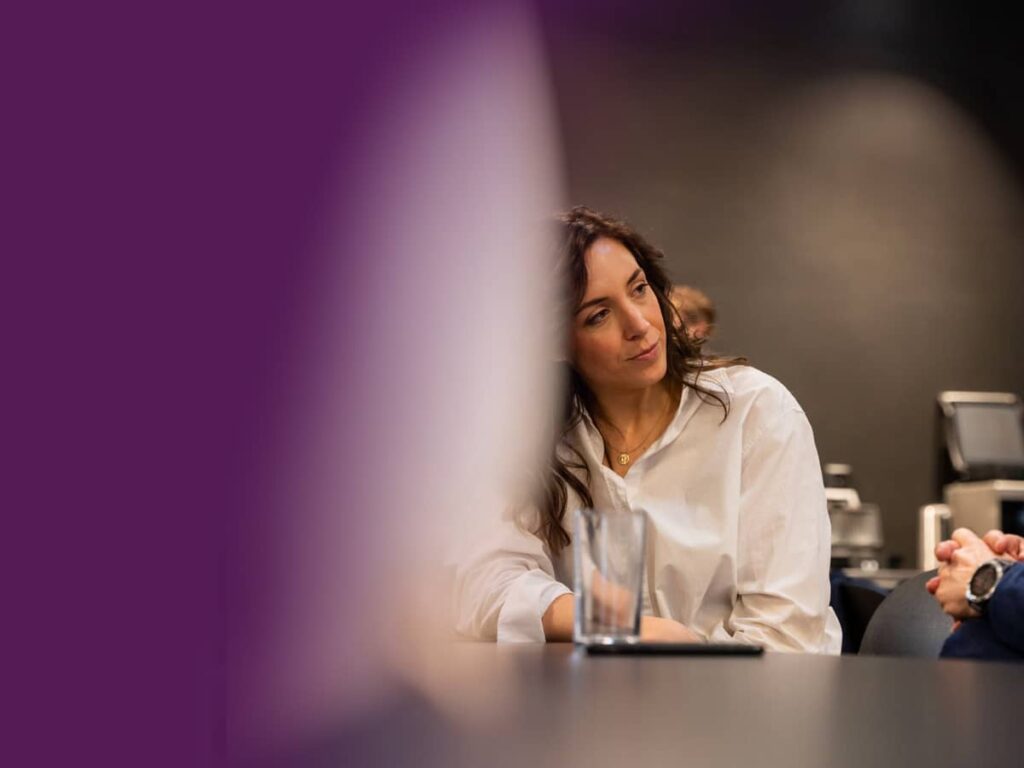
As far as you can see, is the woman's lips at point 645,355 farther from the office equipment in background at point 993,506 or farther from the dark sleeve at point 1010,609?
the office equipment in background at point 993,506

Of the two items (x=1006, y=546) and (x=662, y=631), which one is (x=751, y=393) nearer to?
(x=1006, y=546)

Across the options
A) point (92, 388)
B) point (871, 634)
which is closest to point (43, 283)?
point (92, 388)

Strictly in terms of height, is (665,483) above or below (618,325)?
below

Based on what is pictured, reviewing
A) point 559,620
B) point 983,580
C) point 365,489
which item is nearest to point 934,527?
point 983,580

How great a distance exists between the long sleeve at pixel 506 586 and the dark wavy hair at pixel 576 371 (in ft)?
0.15

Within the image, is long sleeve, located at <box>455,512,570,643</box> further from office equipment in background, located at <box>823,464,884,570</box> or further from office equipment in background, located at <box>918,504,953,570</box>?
office equipment in background, located at <box>918,504,953,570</box>

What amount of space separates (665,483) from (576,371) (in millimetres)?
236

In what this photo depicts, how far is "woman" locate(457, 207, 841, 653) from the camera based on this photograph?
5.18ft

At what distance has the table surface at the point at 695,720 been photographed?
13.9 inches

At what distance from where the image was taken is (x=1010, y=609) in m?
1.33

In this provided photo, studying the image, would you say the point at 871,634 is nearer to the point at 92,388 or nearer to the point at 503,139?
the point at 92,388

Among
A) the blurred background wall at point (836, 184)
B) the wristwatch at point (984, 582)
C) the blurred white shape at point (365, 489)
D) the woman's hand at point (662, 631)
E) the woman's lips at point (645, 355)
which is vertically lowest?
the woman's hand at point (662, 631)

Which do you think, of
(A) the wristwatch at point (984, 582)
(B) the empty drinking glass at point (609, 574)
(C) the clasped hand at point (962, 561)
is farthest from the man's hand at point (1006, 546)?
(B) the empty drinking glass at point (609, 574)

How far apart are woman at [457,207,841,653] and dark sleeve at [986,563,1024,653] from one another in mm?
257
